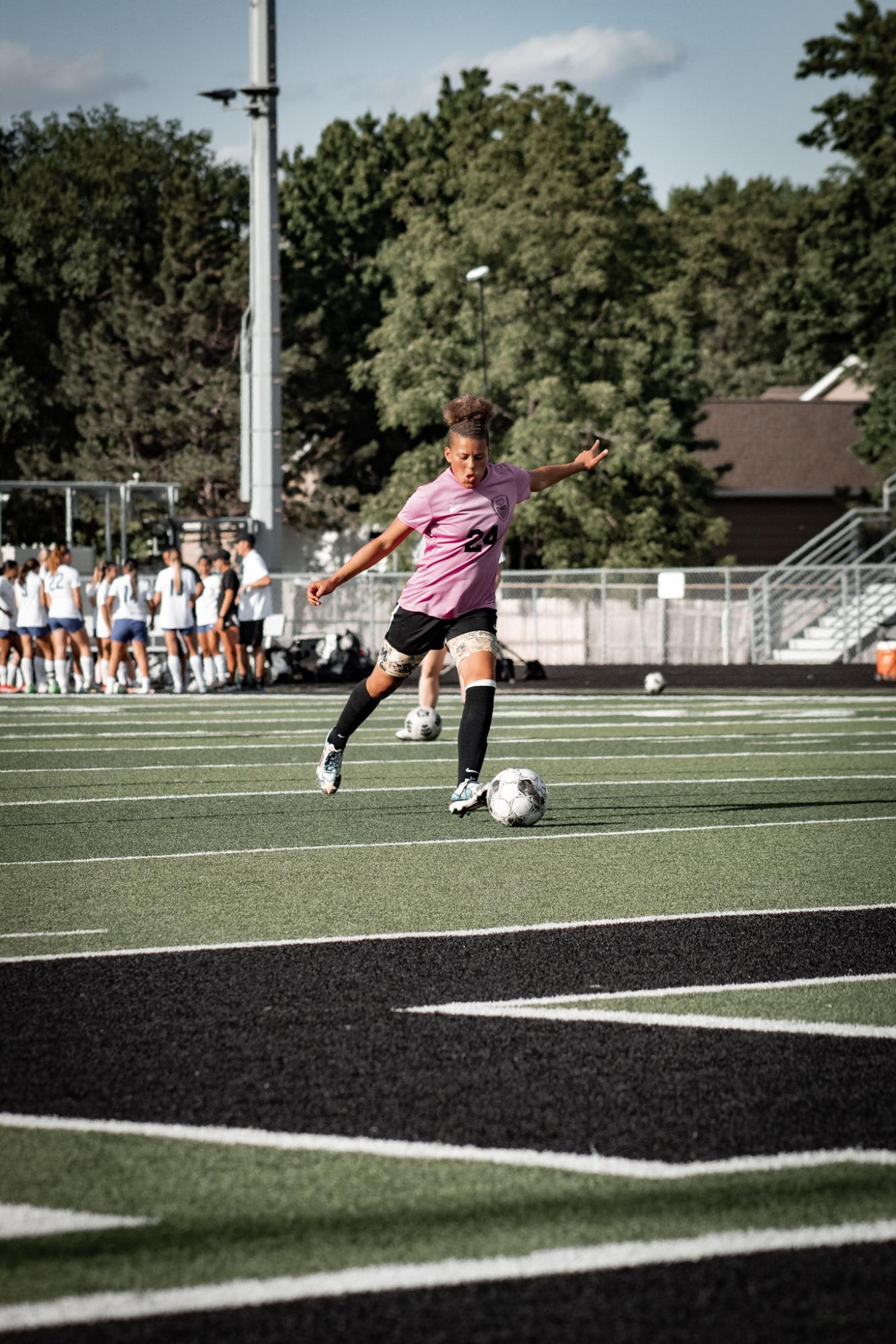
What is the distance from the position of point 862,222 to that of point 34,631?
23.7 meters

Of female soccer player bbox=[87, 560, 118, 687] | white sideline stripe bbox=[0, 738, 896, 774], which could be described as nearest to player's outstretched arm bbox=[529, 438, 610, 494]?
white sideline stripe bbox=[0, 738, 896, 774]

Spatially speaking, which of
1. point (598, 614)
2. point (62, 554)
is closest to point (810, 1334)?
point (62, 554)

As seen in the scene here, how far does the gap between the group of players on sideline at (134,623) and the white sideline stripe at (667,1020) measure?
58.1ft

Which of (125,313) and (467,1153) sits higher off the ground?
(125,313)

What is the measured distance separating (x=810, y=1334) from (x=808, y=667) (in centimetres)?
3099

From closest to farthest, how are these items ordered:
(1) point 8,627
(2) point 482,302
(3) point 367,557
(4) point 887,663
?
(3) point 367,557
(1) point 8,627
(4) point 887,663
(2) point 482,302

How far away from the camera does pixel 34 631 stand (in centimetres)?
2391

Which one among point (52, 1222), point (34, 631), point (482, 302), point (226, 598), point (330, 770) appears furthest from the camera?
point (482, 302)

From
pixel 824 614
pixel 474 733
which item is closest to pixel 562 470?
pixel 474 733

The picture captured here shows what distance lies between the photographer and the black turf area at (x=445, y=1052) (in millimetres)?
3918

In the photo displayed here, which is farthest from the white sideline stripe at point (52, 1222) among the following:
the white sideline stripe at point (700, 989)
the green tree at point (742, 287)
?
the green tree at point (742, 287)

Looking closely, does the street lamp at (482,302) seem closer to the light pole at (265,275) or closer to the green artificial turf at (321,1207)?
the light pole at (265,275)

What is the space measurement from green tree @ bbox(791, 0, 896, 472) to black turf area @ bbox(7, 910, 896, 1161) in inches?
1381

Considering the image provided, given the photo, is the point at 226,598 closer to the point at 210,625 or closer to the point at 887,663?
the point at 210,625
